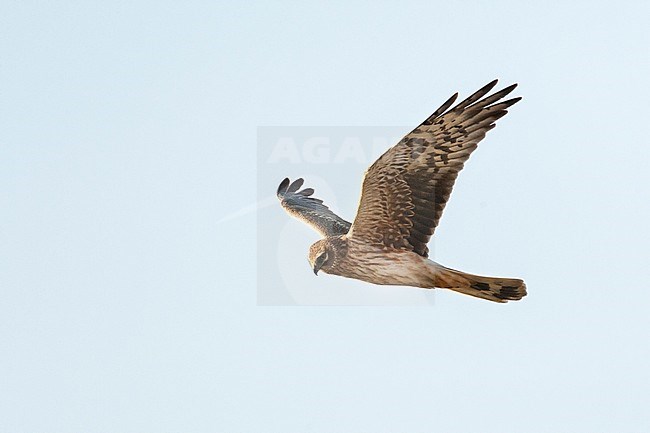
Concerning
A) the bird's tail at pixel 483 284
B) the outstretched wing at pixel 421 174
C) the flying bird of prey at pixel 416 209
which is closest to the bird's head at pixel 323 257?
the flying bird of prey at pixel 416 209

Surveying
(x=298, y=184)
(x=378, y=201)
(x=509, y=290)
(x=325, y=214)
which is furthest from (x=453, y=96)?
(x=298, y=184)

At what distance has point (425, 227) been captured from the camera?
44.6ft

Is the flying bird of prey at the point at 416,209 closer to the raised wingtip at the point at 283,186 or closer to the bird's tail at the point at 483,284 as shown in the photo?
the bird's tail at the point at 483,284

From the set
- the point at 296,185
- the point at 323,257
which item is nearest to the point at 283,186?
the point at 296,185

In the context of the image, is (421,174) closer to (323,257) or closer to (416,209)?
(416,209)

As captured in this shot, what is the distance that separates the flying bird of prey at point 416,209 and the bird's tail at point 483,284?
0.01m

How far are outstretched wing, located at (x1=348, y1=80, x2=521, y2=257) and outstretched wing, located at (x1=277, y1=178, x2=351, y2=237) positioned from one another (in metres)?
2.00

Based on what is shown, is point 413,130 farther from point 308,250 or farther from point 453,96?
point 308,250

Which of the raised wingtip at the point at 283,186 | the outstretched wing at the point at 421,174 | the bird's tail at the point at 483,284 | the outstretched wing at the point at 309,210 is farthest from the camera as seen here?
the raised wingtip at the point at 283,186

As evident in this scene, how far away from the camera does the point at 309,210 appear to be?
17156mm

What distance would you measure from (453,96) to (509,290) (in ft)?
7.68

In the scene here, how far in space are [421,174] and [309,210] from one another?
13.3ft

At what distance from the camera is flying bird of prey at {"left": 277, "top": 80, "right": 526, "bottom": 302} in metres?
13.0

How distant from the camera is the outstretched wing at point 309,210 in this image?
15928 millimetres
